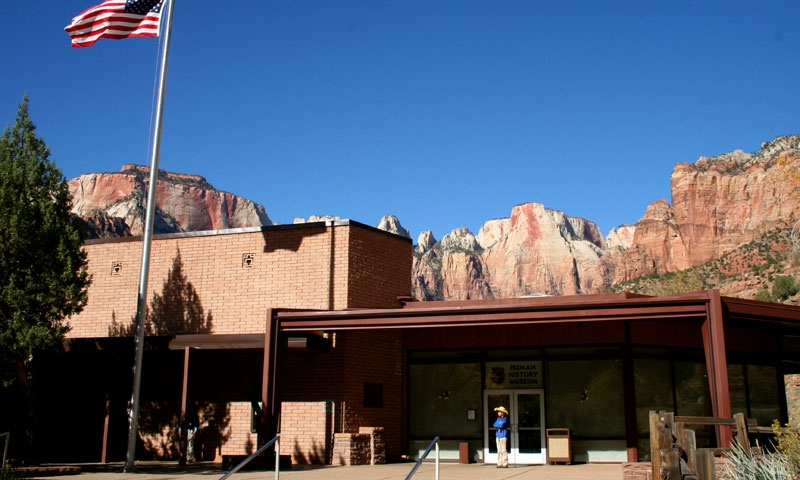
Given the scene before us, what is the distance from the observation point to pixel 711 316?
15.4 metres

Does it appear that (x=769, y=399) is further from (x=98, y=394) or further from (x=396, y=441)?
(x=98, y=394)

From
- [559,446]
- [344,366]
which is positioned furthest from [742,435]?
[344,366]

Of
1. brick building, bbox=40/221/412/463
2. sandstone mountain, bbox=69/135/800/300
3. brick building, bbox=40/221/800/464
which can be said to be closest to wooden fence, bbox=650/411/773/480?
brick building, bbox=40/221/800/464

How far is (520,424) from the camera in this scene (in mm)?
19844

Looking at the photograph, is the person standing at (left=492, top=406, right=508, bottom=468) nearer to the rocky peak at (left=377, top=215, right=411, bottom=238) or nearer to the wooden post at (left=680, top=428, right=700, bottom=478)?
the wooden post at (left=680, top=428, right=700, bottom=478)

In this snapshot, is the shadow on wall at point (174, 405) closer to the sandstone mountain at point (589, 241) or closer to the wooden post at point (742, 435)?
the wooden post at point (742, 435)

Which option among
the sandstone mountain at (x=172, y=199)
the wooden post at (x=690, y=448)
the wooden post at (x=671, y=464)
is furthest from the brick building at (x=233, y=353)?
the sandstone mountain at (x=172, y=199)

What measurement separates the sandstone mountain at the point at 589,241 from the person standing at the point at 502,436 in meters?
59.8

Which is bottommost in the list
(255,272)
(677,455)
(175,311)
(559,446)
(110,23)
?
(559,446)

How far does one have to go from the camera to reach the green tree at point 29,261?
16719mm

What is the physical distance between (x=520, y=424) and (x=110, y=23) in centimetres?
1346

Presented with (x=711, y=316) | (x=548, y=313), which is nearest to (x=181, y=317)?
(x=548, y=313)

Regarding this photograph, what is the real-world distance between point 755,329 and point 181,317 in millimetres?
15474

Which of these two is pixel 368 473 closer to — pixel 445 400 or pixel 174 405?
pixel 445 400
